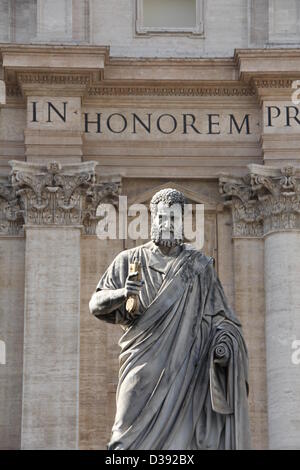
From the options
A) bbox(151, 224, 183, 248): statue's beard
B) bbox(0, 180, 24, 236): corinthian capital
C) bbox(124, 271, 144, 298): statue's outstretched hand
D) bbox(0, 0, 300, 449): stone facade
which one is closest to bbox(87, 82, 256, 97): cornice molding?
bbox(0, 0, 300, 449): stone facade

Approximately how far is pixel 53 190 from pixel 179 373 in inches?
406

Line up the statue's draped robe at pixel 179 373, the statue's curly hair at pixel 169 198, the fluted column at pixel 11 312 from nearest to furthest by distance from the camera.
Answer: the statue's draped robe at pixel 179 373, the statue's curly hair at pixel 169 198, the fluted column at pixel 11 312

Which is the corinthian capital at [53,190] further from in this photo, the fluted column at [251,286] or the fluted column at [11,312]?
the fluted column at [251,286]

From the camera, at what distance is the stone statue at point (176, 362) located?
16.0m

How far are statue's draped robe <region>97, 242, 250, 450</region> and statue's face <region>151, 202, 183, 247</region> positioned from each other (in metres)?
0.33

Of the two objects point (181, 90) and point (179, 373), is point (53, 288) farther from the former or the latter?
point (179, 373)

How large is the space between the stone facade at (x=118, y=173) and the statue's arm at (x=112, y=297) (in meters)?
8.98

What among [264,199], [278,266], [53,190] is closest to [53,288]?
[53,190]

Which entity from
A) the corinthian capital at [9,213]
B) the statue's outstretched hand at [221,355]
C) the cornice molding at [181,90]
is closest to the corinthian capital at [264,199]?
the cornice molding at [181,90]

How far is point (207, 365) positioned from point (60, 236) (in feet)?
33.1

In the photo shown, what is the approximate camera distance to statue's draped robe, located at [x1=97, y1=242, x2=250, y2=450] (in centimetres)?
1598

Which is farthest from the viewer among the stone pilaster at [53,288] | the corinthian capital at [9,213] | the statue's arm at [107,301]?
the corinthian capital at [9,213]

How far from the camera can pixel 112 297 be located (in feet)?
53.1

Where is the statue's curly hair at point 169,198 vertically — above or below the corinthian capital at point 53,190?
below
